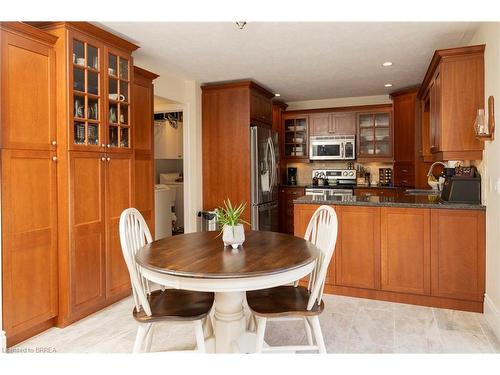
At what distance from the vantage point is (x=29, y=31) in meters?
2.34

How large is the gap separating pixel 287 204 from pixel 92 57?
404cm

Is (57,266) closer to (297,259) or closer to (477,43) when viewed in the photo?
(297,259)

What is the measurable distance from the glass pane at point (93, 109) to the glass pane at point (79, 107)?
0.20 ft

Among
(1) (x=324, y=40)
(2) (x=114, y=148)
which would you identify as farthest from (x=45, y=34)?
(1) (x=324, y=40)

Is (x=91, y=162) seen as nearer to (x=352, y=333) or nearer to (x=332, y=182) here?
(x=352, y=333)

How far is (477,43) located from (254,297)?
110 inches

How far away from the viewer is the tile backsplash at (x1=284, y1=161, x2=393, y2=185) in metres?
6.06

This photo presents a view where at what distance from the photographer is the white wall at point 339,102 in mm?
5805

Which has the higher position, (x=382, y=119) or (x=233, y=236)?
(x=382, y=119)

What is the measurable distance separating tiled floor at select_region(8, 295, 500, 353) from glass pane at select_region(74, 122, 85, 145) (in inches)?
54.0

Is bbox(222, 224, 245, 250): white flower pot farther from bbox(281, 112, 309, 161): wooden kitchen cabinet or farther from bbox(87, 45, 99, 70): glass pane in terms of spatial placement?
bbox(281, 112, 309, 161): wooden kitchen cabinet

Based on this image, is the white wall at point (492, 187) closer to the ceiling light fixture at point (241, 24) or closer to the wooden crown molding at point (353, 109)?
the ceiling light fixture at point (241, 24)

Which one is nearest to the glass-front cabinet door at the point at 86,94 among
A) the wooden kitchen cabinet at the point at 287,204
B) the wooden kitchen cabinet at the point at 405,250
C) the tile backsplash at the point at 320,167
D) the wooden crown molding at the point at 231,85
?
the wooden crown molding at the point at 231,85

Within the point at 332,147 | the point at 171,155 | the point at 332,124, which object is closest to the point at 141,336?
the point at 171,155
